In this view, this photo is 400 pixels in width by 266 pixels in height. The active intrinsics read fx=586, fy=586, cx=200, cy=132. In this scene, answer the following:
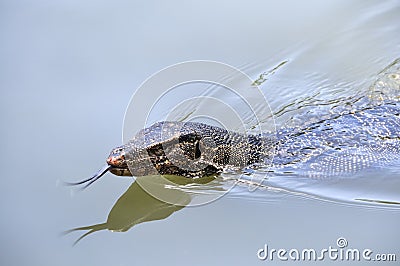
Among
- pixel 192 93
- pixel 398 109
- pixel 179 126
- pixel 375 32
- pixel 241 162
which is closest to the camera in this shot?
pixel 179 126

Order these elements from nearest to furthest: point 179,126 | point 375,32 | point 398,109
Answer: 1. point 179,126
2. point 398,109
3. point 375,32

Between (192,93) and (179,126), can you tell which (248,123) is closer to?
(192,93)

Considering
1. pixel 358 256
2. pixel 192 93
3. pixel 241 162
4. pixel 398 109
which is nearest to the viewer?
pixel 358 256

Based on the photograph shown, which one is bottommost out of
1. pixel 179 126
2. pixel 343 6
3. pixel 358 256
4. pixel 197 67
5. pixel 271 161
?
pixel 358 256

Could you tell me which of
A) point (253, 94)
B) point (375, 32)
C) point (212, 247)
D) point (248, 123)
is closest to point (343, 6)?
point (375, 32)

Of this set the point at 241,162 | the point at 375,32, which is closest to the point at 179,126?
the point at 241,162

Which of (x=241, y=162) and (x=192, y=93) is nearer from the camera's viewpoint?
(x=241, y=162)

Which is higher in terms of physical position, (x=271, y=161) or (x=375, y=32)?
(x=375, y=32)

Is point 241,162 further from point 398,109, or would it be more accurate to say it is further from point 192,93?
point 398,109

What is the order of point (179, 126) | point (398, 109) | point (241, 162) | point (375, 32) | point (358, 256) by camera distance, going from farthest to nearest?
point (375, 32)
point (398, 109)
point (241, 162)
point (179, 126)
point (358, 256)
